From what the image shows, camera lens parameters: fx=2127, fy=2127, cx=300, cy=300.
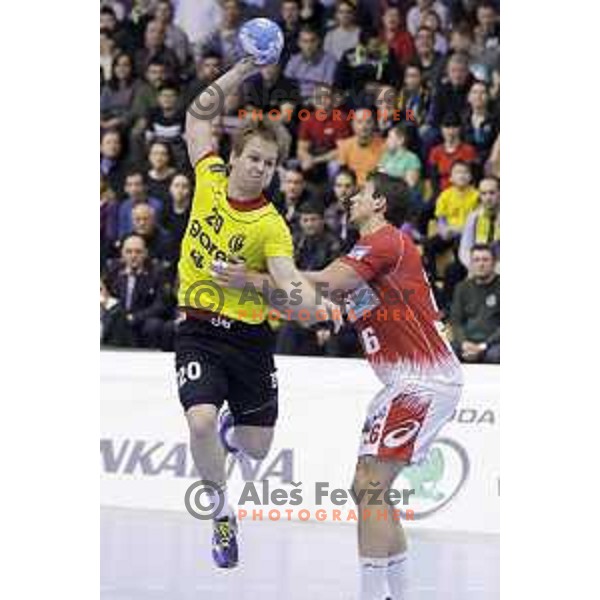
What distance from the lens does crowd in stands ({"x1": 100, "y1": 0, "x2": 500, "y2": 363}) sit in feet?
28.4

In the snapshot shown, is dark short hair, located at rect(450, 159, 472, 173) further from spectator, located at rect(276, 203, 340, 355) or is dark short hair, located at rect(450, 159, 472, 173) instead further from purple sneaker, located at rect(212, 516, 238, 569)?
purple sneaker, located at rect(212, 516, 238, 569)

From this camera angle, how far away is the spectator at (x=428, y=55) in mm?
9555

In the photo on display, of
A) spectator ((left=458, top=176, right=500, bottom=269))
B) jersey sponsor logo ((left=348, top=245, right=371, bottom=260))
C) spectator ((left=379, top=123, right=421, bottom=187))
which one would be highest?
spectator ((left=379, top=123, right=421, bottom=187))

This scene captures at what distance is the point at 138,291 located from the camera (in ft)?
32.1

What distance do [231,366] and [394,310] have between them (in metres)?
0.70

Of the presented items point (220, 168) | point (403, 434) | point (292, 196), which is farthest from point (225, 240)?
point (403, 434)

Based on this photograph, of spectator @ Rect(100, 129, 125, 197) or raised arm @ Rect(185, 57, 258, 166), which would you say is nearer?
raised arm @ Rect(185, 57, 258, 166)

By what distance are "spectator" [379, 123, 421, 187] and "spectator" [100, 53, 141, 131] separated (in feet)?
4.83

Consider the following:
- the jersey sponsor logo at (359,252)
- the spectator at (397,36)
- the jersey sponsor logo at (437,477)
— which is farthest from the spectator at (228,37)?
the jersey sponsor logo at (437,477)

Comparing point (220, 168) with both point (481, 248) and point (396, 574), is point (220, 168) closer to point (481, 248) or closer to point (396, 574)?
point (481, 248)

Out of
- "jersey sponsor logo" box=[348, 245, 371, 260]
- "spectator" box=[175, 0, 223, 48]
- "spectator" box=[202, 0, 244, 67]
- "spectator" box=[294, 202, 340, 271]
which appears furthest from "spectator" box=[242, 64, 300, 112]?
"jersey sponsor logo" box=[348, 245, 371, 260]
